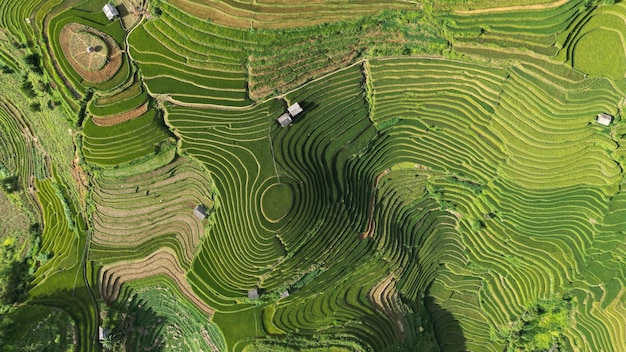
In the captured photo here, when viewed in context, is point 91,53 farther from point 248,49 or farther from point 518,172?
point 518,172

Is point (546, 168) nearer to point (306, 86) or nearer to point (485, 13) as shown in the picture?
point (485, 13)

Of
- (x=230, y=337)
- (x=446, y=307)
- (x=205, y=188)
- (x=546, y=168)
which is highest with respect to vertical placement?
(x=546, y=168)

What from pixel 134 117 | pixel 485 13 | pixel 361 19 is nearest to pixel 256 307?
pixel 134 117

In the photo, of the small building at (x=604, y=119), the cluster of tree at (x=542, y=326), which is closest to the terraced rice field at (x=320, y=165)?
the small building at (x=604, y=119)

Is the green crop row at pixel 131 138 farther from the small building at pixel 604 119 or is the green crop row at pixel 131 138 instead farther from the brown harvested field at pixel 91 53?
the small building at pixel 604 119

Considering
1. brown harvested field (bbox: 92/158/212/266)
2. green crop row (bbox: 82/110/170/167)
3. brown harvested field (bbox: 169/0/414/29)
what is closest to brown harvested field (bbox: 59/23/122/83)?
green crop row (bbox: 82/110/170/167)

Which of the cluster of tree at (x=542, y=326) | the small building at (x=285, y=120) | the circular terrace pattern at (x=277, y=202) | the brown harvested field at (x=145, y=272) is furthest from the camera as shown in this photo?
the cluster of tree at (x=542, y=326)
